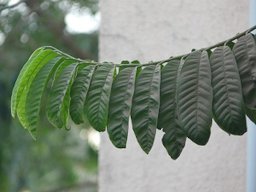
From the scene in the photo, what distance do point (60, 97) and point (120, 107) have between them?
0.44ft

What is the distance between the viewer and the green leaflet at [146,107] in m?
1.20

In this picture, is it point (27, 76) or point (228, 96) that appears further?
point (27, 76)

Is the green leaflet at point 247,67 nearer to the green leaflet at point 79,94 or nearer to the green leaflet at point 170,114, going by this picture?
the green leaflet at point 170,114

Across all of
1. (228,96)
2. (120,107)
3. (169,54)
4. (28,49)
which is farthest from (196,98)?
(28,49)

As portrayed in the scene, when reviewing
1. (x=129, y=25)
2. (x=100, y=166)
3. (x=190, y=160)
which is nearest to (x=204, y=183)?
(x=190, y=160)

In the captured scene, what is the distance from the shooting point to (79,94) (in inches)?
51.4

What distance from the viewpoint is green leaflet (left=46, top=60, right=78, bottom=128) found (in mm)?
1307

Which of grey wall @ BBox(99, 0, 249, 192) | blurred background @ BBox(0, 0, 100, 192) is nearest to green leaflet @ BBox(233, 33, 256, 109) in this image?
grey wall @ BBox(99, 0, 249, 192)

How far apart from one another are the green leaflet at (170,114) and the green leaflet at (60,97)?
195 millimetres

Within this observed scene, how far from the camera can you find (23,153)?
6355 mm

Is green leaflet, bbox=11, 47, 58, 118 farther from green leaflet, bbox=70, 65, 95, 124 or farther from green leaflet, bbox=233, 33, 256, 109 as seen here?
green leaflet, bbox=233, 33, 256, 109

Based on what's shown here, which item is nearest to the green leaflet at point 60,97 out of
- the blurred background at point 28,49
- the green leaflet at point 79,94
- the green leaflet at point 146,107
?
the green leaflet at point 79,94

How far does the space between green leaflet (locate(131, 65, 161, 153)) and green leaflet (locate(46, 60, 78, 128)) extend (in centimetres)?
15

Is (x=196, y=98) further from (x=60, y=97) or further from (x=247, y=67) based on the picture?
(x=60, y=97)
